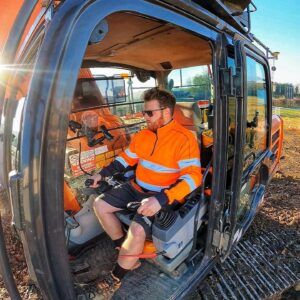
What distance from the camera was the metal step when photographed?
2.37 metres

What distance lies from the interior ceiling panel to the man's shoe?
5.47 feet

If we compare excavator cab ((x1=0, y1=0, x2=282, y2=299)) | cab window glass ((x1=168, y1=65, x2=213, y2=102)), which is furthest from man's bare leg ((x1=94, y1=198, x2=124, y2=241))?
cab window glass ((x1=168, y1=65, x2=213, y2=102))

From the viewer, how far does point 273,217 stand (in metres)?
3.63

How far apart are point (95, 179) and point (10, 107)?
108cm

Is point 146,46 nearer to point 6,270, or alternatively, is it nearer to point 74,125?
point 74,125

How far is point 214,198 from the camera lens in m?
1.99

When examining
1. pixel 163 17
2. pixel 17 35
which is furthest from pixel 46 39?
pixel 163 17

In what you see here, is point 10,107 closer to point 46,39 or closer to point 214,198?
point 46,39

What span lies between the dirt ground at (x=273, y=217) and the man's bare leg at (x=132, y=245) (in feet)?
2.33

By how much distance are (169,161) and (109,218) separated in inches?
24.5

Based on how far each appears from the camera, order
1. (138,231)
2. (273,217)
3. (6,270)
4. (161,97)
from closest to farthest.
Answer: (6,270) < (138,231) < (161,97) < (273,217)

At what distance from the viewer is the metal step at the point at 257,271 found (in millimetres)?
2369

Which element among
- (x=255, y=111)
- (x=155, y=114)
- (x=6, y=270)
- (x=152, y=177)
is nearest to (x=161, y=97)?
(x=155, y=114)

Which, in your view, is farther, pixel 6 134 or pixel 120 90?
pixel 120 90
